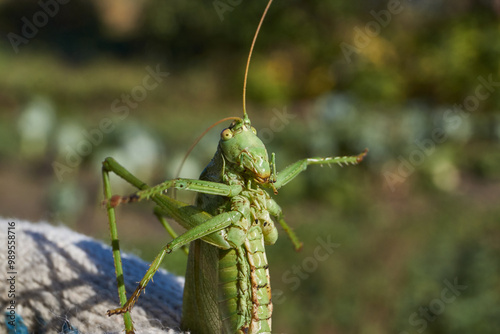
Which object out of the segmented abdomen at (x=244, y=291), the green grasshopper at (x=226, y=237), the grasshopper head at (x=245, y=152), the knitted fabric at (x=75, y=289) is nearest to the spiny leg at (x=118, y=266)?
the green grasshopper at (x=226, y=237)

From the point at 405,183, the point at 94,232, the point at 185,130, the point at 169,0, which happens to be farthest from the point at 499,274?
the point at 169,0

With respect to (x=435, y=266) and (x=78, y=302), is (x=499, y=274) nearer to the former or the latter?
(x=435, y=266)

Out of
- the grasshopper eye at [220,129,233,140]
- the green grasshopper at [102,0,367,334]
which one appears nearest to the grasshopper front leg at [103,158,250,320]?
the green grasshopper at [102,0,367,334]

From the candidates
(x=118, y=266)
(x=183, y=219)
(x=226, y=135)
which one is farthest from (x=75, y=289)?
(x=226, y=135)

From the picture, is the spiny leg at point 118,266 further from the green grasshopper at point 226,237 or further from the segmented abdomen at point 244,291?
the segmented abdomen at point 244,291

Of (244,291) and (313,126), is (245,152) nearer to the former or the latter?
(244,291)

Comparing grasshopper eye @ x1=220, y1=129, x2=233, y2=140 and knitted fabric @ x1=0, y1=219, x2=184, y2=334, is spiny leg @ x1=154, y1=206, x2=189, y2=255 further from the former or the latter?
grasshopper eye @ x1=220, y1=129, x2=233, y2=140
